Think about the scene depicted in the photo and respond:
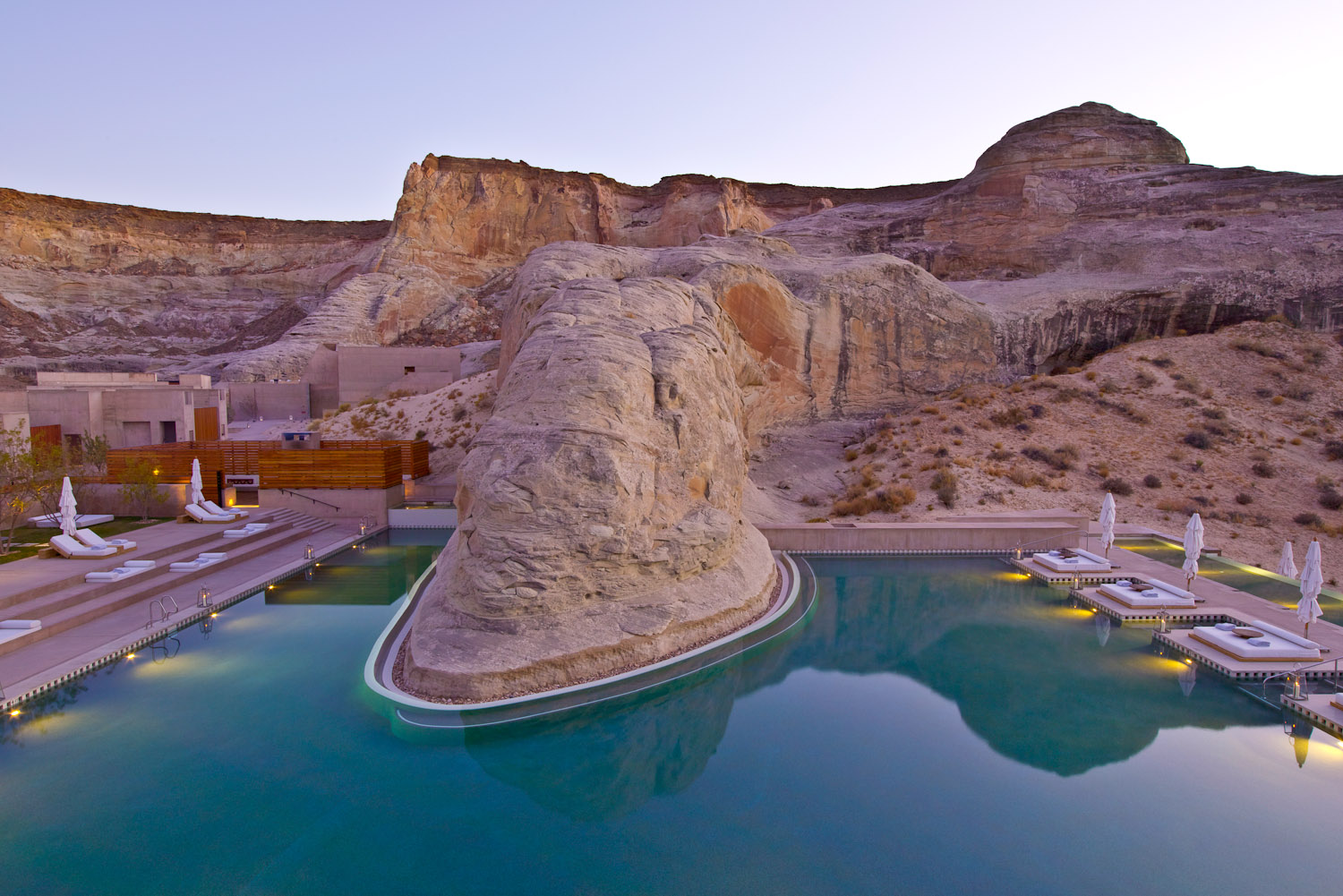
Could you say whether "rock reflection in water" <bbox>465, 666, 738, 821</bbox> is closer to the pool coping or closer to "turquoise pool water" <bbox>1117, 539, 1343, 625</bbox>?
the pool coping

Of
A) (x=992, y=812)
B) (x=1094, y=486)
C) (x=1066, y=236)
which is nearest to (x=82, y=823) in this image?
(x=992, y=812)

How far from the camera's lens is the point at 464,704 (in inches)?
330

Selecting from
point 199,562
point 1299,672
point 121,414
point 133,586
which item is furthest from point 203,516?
point 1299,672

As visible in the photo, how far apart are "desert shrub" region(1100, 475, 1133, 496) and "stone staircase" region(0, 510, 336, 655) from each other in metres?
20.2

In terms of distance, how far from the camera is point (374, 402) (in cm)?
2894

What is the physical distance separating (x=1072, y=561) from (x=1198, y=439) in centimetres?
1023

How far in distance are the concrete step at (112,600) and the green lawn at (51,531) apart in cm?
324

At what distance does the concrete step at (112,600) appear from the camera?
1027cm

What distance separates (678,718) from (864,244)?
2847cm

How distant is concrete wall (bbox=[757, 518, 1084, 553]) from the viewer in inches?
637

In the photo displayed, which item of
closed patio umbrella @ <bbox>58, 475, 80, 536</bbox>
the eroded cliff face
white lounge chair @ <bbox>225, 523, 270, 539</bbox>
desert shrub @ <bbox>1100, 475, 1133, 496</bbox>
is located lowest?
white lounge chair @ <bbox>225, 523, 270, 539</bbox>

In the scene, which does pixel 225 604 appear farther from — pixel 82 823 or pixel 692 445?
pixel 692 445

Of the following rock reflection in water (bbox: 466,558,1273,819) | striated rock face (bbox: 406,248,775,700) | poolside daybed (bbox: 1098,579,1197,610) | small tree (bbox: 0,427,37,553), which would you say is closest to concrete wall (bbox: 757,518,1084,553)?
rock reflection in water (bbox: 466,558,1273,819)

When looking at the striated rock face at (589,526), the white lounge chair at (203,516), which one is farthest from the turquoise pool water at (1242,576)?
the white lounge chair at (203,516)
